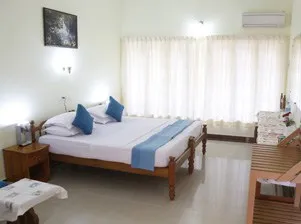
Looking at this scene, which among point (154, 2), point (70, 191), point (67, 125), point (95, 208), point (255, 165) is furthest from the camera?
point (154, 2)

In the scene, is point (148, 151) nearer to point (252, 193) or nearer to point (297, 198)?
point (252, 193)

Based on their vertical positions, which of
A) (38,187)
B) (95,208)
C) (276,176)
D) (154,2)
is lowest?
(95,208)

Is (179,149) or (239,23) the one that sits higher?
(239,23)

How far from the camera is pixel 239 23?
19.3 ft

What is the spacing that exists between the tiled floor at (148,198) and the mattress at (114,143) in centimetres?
42

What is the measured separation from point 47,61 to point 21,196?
2442 mm

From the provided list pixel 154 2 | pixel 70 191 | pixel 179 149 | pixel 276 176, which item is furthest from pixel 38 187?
pixel 154 2

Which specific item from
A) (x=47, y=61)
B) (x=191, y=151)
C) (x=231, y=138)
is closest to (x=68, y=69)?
(x=47, y=61)

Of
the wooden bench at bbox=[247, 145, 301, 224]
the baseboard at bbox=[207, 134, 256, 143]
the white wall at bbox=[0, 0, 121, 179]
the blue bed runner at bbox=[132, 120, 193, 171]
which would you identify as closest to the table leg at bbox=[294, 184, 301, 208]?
the wooden bench at bbox=[247, 145, 301, 224]

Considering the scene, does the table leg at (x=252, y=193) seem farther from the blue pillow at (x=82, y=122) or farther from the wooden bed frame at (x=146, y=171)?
the blue pillow at (x=82, y=122)

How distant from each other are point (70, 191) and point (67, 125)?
0.92 m

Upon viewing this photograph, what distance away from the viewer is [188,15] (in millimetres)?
6168

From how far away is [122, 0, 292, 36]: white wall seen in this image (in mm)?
5758

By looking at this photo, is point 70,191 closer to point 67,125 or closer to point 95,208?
point 95,208
